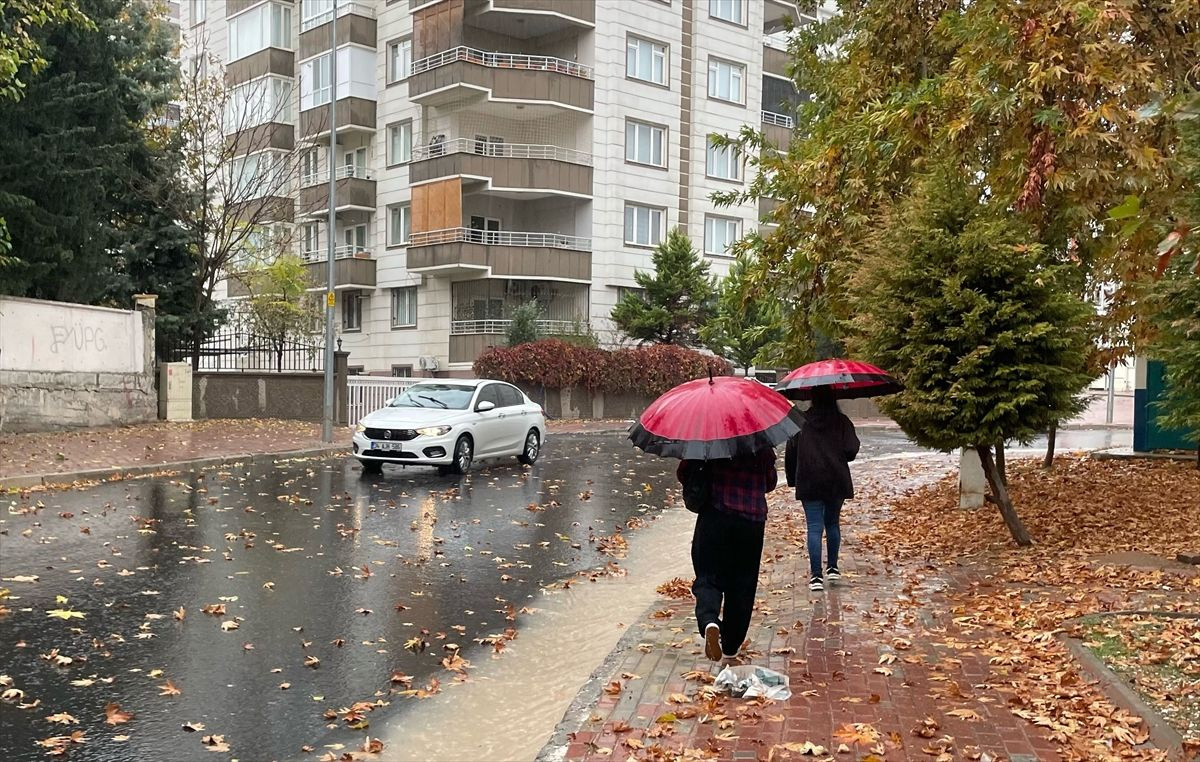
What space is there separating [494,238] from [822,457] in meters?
29.2

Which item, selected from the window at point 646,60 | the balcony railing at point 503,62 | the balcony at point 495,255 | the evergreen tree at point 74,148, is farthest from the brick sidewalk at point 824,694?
the window at point 646,60

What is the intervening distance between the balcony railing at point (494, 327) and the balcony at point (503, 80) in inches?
289

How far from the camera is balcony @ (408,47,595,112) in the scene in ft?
115

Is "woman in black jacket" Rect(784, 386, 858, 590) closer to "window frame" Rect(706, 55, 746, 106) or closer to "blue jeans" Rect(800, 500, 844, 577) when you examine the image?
"blue jeans" Rect(800, 500, 844, 577)

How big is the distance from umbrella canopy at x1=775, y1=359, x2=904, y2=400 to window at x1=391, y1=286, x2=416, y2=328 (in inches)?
1205

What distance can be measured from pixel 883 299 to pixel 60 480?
11.5 metres

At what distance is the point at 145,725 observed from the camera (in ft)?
17.7

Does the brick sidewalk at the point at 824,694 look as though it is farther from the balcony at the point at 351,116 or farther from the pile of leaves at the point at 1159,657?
the balcony at the point at 351,116

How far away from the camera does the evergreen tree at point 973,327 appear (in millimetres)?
9305

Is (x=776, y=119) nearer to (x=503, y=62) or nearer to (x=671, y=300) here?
(x=671, y=300)

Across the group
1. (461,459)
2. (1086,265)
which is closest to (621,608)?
(1086,265)

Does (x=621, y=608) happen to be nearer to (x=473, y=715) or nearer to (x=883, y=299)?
(x=473, y=715)

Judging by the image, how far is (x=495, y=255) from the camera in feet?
115

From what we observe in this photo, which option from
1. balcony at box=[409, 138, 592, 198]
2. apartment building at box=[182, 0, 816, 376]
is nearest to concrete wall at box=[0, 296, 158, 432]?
apartment building at box=[182, 0, 816, 376]
